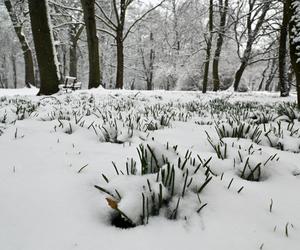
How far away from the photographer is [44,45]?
8469 millimetres

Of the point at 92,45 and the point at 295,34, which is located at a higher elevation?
the point at 92,45

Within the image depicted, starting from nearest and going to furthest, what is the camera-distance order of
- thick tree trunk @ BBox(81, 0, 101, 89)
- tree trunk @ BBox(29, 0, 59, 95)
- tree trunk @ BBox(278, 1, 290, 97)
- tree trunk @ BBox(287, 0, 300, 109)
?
A: 1. tree trunk @ BBox(287, 0, 300, 109)
2. tree trunk @ BBox(29, 0, 59, 95)
3. thick tree trunk @ BBox(81, 0, 101, 89)
4. tree trunk @ BBox(278, 1, 290, 97)

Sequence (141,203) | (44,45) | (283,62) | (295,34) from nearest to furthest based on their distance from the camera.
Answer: (141,203) < (295,34) < (44,45) < (283,62)

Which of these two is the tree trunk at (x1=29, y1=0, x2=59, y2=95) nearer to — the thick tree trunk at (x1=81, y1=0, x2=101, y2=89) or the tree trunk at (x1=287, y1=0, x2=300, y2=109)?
the thick tree trunk at (x1=81, y1=0, x2=101, y2=89)

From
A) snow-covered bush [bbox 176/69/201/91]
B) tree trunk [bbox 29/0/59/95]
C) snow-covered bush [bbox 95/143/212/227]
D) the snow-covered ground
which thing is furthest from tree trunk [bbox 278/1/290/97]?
snow-covered bush [bbox 176/69/201/91]

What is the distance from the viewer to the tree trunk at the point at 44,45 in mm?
8232

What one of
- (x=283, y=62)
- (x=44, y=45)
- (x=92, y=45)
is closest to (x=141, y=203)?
(x=44, y=45)

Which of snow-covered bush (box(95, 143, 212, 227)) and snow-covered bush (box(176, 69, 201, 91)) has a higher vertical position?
snow-covered bush (box(176, 69, 201, 91))

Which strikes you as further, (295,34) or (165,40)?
(165,40)

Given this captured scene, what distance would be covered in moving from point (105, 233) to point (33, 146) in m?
1.41

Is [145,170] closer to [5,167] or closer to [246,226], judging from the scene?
[246,226]

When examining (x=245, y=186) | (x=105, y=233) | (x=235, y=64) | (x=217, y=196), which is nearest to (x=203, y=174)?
(x=217, y=196)

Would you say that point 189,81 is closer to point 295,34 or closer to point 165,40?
point 165,40

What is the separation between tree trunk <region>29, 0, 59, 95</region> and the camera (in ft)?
27.0
